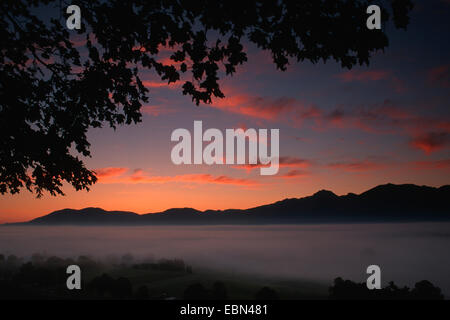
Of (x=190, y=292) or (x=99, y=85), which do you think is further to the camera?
(x=190, y=292)

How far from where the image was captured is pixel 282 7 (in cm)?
584

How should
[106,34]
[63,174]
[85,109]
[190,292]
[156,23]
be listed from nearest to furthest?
[156,23], [106,34], [85,109], [63,174], [190,292]

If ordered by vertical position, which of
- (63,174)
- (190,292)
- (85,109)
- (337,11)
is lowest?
(190,292)

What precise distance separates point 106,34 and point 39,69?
3203mm

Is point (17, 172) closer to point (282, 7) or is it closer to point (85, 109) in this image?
point (85, 109)

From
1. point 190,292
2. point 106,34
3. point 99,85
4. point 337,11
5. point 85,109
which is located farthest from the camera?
point 190,292
